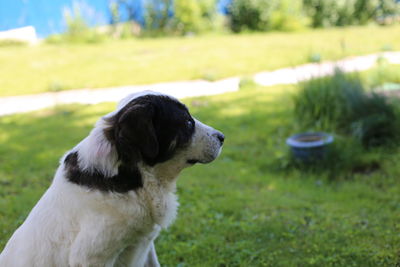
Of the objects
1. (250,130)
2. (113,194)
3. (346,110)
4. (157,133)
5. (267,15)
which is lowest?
(250,130)

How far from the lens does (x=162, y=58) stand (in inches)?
565

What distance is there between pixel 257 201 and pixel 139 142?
306 centimetres

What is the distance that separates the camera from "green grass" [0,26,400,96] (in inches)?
489

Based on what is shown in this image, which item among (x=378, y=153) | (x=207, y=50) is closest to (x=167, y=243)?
(x=378, y=153)

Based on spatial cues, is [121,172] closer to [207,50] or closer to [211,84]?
[211,84]

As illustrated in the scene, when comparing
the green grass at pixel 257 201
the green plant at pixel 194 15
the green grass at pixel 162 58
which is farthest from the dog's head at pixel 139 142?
the green plant at pixel 194 15

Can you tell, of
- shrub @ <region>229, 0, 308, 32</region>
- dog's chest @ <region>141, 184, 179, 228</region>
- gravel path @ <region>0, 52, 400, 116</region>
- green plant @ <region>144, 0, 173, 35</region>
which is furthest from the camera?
shrub @ <region>229, 0, 308, 32</region>

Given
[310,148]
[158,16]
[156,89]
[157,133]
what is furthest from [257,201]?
[158,16]

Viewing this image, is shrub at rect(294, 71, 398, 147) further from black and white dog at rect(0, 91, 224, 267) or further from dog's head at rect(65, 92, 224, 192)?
black and white dog at rect(0, 91, 224, 267)

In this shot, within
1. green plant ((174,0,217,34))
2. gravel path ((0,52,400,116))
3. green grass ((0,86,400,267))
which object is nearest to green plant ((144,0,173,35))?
green plant ((174,0,217,34))

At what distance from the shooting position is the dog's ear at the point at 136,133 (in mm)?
2598

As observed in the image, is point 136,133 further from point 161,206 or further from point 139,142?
point 161,206

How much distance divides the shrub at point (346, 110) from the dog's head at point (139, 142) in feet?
15.0

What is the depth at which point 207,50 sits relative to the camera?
50.0 feet
